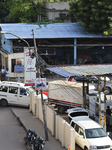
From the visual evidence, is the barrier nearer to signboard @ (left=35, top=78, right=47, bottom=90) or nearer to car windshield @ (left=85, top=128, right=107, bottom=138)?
signboard @ (left=35, top=78, right=47, bottom=90)

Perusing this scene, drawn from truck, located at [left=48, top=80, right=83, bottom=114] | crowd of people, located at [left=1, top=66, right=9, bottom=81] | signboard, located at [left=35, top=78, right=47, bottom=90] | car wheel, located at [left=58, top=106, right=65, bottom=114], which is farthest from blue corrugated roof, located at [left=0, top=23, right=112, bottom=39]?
signboard, located at [left=35, top=78, right=47, bottom=90]

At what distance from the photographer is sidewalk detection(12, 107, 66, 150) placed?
39.0 feet

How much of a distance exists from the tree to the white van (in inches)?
577

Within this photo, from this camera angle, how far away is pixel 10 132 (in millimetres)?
14117

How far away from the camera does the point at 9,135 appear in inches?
535

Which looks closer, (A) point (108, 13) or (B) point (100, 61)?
(A) point (108, 13)

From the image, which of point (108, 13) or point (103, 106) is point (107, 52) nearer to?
point (108, 13)

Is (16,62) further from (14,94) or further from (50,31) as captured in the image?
(14,94)

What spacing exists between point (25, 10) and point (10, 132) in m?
31.6

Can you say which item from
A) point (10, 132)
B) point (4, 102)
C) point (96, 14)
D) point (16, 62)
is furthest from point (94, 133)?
point (96, 14)

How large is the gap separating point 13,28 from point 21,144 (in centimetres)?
2118

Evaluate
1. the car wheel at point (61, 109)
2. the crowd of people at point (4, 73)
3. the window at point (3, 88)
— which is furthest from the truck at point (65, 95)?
the crowd of people at point (4, 73)

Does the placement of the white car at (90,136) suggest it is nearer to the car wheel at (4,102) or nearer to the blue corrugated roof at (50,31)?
the car wheel at (4,102)

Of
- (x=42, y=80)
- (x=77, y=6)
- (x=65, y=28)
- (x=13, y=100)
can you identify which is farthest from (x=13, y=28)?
(x=42, y=80)
